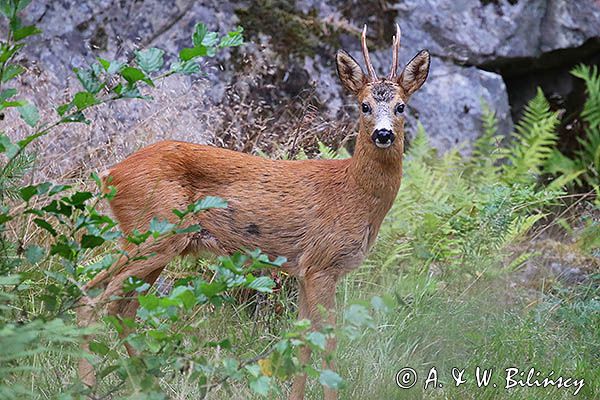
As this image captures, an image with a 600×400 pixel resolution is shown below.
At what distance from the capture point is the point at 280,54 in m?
7.21

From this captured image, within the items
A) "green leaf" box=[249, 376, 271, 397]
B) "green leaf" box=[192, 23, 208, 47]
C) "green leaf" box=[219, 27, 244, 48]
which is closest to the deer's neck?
"green leaf" box=[219, 27, 244, 48]

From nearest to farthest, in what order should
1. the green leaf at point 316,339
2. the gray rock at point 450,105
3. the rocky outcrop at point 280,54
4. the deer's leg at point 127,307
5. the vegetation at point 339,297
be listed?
the green leaf at point 316,339 → the vegetation at point 339,297 → the deer's leg at point 127,307 → the rocky outcrop at point 280,54 → the gray rock at point 450,105

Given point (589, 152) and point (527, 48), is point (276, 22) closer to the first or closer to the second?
point (527, 48)

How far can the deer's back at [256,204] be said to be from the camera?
441 centimetres

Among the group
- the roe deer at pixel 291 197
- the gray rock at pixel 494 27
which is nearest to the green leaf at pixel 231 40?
the roe deer at pixel 291 197

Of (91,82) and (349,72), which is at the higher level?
(91,82)

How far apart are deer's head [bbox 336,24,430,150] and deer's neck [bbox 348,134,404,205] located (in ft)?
0.18

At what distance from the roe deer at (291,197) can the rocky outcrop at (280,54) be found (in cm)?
130

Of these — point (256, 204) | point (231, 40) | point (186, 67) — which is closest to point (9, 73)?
point (186, 67)

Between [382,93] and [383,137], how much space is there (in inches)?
9.5

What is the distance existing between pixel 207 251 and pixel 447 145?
141 inches

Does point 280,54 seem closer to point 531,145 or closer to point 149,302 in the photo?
point 531,145

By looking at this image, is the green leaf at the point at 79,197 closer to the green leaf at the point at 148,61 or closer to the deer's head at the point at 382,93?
the green leaf at the point at 148,61

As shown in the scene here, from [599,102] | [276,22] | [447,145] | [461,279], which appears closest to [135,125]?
[276,22]
